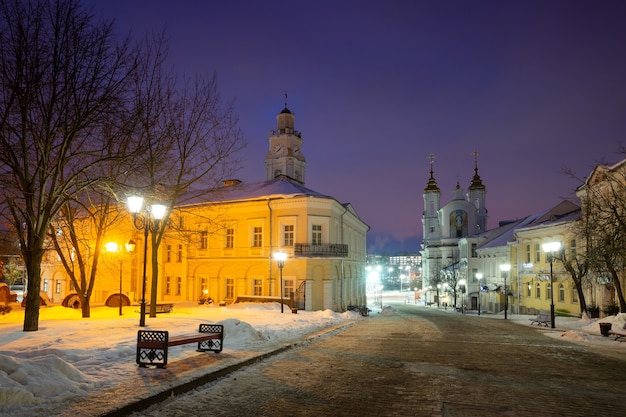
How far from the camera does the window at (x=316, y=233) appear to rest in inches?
1336

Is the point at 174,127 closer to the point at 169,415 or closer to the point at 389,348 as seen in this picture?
the point at 389,348

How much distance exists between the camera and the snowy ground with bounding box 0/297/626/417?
689cm

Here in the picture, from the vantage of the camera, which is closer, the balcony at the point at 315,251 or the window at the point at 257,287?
the balcony at the point at 315,251

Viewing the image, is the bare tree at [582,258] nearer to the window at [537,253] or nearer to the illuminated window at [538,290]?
the window at [537,253]

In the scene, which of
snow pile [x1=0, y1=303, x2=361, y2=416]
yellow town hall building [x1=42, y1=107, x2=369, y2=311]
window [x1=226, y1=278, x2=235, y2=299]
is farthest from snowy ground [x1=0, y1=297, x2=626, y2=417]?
window [x1=226, y1=278, x2=235, y2=299]

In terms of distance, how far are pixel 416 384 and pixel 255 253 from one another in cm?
2642

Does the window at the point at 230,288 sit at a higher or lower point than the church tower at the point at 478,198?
lower

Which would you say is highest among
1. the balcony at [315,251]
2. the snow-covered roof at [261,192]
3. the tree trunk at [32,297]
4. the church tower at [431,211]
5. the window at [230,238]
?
the church tower at [431,211]

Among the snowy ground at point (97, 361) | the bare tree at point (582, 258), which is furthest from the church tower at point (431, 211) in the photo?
the snowy ground at point (97, 361)

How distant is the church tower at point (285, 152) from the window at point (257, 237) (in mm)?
17185

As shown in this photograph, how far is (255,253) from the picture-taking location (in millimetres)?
34969

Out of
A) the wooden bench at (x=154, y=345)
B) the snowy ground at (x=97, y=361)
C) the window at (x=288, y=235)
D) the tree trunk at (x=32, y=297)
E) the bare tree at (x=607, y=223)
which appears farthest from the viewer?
the window at (x=288, y=235)

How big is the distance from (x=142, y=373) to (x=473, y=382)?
691cm

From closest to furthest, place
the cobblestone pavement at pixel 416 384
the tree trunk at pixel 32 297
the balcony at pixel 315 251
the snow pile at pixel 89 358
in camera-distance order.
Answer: the snow pile at pixel 89 358 → the cobblestone pavement at pixel 416 384 → the tree trunk at pixel 32 297 → the balcony at pixel 315 251
